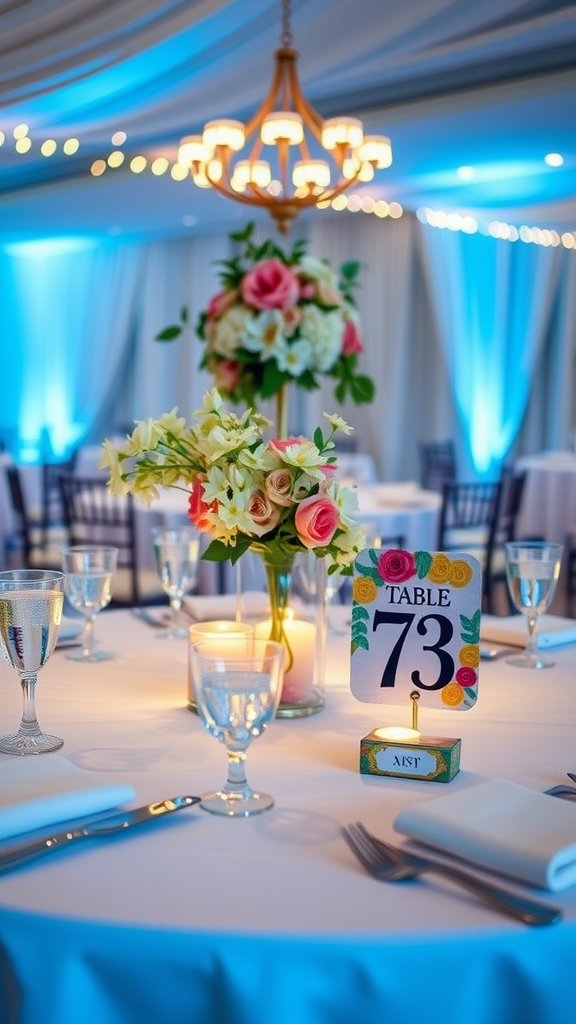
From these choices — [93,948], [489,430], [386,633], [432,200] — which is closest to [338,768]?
[386,633]

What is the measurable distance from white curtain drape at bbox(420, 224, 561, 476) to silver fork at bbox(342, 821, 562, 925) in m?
9.56

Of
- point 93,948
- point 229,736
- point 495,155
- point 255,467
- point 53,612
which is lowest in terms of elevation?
point 93,948

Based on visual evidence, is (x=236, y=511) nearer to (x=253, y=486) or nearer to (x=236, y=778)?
(x=253, y=486)

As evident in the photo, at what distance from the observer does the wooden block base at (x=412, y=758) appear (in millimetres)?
1393

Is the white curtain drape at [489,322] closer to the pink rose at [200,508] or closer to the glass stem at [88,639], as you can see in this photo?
the glass stem at [88,639]

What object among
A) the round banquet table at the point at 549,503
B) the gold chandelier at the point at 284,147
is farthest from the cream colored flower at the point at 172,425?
the round banquet table at the point at 549,503

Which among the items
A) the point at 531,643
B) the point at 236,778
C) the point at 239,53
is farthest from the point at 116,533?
the point at 236,778

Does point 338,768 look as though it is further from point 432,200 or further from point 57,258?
point 57,258

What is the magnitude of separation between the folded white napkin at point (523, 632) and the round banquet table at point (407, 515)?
259 centimetres

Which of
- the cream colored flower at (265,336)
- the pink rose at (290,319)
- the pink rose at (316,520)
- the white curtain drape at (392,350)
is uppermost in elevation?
the white curtain drape at (392,350)

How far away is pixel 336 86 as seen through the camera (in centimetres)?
684

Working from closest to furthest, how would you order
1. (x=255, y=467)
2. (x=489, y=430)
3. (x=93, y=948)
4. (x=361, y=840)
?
(x=93, y=948) < (x=361, y=840) < (x=255, y=467) < (x=489, y=430)

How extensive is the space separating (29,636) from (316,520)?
431 mm

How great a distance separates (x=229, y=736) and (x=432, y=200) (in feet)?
27.7
